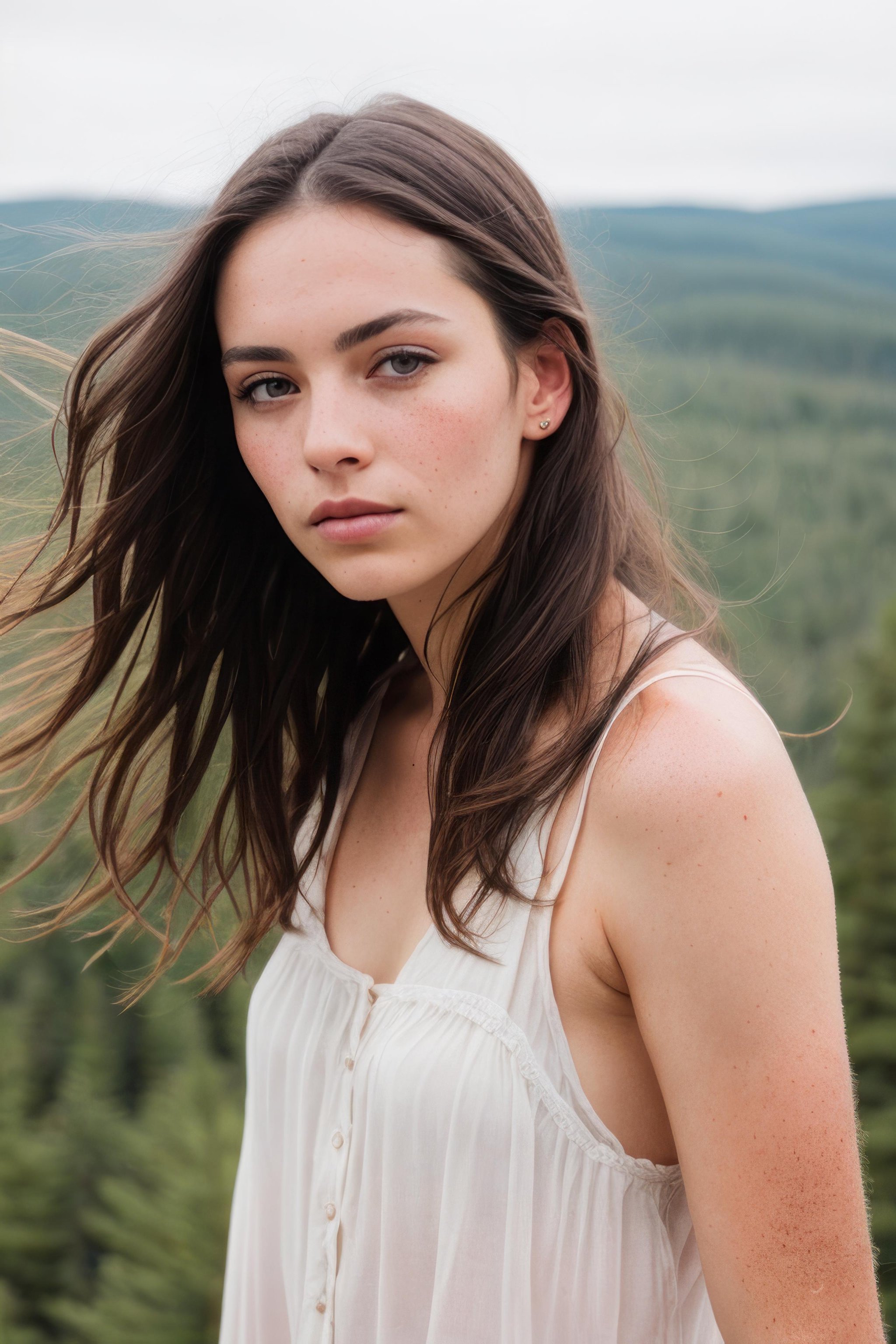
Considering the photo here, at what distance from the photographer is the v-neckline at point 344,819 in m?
1.21

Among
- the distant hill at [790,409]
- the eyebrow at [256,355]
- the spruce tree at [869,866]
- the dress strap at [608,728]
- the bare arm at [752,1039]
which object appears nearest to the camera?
the bare arm at [752,1039]

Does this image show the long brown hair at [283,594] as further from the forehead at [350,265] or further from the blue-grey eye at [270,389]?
the blue-grey eye at [270,389]

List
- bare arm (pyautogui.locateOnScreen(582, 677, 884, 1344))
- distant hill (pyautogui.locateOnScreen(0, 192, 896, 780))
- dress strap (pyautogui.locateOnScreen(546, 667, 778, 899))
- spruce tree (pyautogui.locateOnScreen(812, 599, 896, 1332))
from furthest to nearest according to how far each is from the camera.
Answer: distant hill (pyautogui.locateOnScreen(0, 192, 896, 780)), spruce tree (pyautogui.locateOnScreen(812, 599, 896, 1332)), dress strap (pyautogui.locateOnScreen(546, 667, 778, 899)), bare arm (pyautogui.locateOnScreen(582, 677, 884, 1344))

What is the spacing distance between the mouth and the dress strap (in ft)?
0.99

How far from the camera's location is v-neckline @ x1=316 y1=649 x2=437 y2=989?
1213 mm

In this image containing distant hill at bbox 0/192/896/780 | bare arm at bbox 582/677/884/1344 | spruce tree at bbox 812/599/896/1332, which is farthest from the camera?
distant hill at bbox 0/192/896/780

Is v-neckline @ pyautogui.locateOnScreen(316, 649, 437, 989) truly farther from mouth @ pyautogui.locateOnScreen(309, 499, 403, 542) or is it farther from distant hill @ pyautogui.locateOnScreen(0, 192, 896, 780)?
distant hill @ pyautogui.locateOnScreen(0, 192, 896, 780)

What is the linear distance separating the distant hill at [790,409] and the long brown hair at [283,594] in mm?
1384

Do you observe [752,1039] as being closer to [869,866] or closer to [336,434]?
[336,434]

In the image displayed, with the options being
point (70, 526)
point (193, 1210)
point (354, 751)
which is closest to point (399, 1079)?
point (354, 751)

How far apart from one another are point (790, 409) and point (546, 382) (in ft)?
12.0

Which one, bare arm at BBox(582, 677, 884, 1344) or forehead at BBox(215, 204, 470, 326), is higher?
forehead at BBox(215, 204, 470, 326)

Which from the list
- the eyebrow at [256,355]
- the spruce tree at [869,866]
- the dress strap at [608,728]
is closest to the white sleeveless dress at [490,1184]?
the dress strap at [608,728]

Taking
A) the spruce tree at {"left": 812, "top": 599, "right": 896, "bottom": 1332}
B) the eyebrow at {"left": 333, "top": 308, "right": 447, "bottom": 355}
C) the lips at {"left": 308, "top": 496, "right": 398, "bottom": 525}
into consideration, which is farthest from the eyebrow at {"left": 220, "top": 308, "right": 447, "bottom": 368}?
the spruce tree at {"left": 812, "top": 599, "right": 896, "bottom": 1332}
